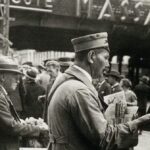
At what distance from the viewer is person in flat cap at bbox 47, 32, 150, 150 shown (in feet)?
11.5

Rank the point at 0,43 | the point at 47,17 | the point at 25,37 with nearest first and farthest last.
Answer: the point at 0,43
the point at 47,17
the point at 25,37

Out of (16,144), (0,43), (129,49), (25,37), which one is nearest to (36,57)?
(129,49)

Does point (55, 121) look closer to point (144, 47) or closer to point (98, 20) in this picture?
point (98, 20)

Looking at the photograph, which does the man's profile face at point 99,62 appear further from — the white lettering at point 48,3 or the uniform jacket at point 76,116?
the white lettering at point 48,3

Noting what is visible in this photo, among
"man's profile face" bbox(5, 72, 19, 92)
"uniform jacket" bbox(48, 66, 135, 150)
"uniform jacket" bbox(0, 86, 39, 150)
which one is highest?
"uniform jacket" bbox(48, 66, 135, 150)

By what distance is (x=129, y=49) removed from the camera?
30891mm

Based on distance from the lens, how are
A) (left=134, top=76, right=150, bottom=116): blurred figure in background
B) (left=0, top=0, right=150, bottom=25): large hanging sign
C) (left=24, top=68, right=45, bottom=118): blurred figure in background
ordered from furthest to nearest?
1. (left=0, top=0, right=150, bottom=25): large hanging sign
2. (left=134, top=76, right=150, bottom=116): blurred figure in background
3. (left=24, top=68, right=45, bottom=118): blurred figure in background

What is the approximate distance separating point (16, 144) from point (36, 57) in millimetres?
54750

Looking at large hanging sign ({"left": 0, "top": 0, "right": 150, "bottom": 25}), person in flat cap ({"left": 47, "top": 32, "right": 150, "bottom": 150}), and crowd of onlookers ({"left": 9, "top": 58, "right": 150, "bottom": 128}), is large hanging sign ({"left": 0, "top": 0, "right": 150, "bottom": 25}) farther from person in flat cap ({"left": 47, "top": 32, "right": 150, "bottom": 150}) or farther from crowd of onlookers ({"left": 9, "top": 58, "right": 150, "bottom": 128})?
person in flat cap ({"left": 47, "top": 32, "right": 150, "bottom": 150})

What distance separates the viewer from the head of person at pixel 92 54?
12.4 feet

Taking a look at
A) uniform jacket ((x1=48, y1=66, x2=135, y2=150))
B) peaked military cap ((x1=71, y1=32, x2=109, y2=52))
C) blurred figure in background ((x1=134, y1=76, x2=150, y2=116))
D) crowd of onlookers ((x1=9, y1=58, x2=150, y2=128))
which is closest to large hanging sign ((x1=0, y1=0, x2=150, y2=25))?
blurred figure in background ((x1=134, y1=76, x2=150, y2=116))

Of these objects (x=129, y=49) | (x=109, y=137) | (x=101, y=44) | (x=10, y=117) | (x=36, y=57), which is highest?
(x=101, y=44)

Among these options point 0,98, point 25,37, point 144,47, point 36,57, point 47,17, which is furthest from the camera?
point 36,57

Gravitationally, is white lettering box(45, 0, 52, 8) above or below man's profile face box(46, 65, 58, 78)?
above
